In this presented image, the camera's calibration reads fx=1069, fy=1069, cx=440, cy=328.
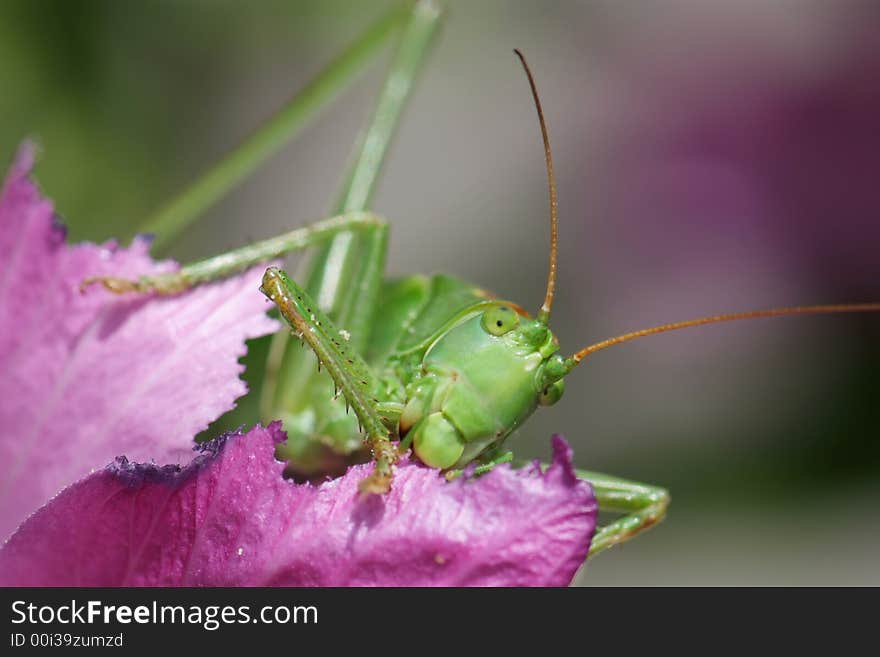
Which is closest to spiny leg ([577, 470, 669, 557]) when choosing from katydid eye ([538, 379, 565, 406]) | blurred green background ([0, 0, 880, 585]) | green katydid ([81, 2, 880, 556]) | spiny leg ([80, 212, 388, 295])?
green katydid ([81, 2, 880, 556])

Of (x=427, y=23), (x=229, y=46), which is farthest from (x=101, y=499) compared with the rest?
(x=229, y=46)

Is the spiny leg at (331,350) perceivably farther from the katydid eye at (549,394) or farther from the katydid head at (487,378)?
the katydid eye at (549,394)

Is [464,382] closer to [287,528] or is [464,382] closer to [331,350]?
[331,350]

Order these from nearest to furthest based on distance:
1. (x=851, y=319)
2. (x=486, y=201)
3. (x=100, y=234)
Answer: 1. (x=100, y=234)
2. (x=851, y=319)
3. (x=486, y=201)

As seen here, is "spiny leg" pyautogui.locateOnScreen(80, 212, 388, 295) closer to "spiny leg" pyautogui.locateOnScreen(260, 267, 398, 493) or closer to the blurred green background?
"spiny leg" pyautogui.locateOnScreen(260, 267, 398, 493)
